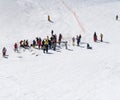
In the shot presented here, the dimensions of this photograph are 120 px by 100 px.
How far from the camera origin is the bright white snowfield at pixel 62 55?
904 inches

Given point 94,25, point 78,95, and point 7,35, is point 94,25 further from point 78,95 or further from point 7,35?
point 78,95

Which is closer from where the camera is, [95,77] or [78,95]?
[78,95]

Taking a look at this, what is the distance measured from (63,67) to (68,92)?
5.93 m

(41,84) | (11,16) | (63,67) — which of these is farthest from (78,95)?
(11,16)

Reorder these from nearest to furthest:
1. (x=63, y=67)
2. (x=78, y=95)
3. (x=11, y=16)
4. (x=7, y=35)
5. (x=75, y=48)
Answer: (x=78, y=95) → (x=63, y=67) → (x=75, y=48) → (x=7, y=35) → (x=11, y=16)

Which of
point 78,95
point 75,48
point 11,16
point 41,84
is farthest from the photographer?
point 11,16

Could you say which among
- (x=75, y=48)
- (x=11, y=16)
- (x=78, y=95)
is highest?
(x=11, y=16)

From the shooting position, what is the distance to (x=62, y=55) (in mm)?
31750

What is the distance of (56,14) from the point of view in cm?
4712

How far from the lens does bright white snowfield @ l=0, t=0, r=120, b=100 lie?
22972 millimetres

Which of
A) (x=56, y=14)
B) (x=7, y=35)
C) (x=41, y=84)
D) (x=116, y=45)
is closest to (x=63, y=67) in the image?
(x=41, y=84)

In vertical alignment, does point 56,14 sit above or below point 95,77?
above

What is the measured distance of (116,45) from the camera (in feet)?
115

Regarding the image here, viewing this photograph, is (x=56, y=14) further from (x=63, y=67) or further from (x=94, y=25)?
(x=63, y=67)
